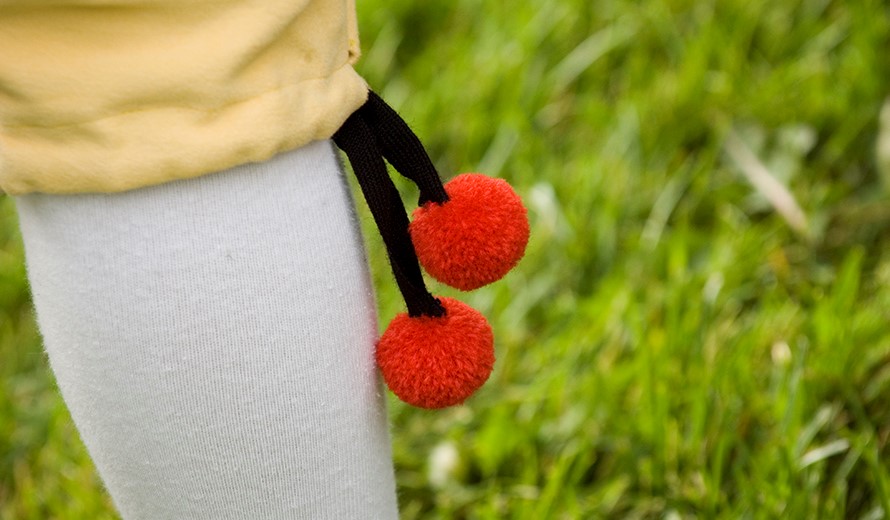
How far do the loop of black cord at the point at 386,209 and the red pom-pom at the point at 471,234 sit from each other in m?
0.02

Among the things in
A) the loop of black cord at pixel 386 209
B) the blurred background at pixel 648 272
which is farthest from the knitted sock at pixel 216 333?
the blurred background at pixel 648 272

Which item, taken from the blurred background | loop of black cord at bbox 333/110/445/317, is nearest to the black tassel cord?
loop of black cord at bbox 333/110/445/317

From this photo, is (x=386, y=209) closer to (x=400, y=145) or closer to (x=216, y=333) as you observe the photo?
(x=400, y=145)

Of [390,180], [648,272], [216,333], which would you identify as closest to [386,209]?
[390,180]

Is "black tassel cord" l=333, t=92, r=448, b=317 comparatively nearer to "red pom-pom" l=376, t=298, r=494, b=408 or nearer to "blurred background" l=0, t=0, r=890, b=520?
"red pom-pom" l=376, t=298, r=494, b=408

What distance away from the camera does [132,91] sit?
0.68 metres

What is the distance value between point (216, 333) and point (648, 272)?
3.32 ft

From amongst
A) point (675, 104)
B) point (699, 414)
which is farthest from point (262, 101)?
point (675, 104)

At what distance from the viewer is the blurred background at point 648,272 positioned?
127 cm

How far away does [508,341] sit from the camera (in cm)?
154

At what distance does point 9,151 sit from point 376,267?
3.13 ft

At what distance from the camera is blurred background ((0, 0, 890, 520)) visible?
1.27 metres

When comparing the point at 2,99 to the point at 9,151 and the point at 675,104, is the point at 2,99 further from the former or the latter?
the point at 675,104

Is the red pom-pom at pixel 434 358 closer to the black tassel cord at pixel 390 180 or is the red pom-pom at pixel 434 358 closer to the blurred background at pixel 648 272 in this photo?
the black tassel cord at pixel 390 180
